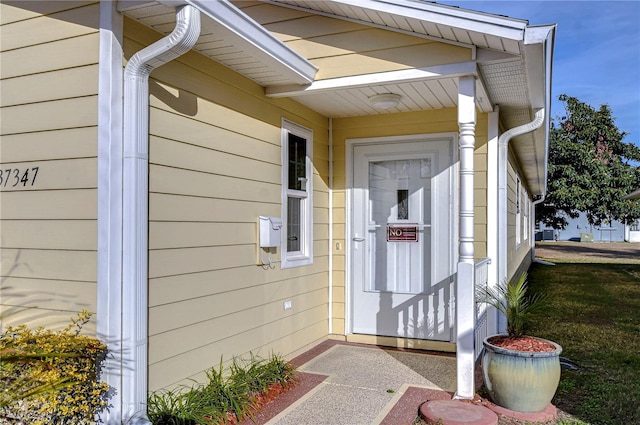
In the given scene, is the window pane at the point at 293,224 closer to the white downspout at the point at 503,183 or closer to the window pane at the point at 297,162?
the window pane at the point at 297,162

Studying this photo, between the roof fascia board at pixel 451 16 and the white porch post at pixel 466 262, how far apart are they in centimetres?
46

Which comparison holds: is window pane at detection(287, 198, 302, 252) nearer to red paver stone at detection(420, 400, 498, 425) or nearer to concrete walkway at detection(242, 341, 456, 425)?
concrete walkway at detection(242, 341, 456, 425)

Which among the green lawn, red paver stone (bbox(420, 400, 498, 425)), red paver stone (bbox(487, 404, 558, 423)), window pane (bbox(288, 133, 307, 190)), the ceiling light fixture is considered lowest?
the green lawn

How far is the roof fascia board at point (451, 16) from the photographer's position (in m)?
3.09

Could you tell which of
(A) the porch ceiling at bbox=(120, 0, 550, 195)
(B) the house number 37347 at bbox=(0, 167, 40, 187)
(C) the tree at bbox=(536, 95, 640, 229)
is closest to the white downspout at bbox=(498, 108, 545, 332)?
(A) the porch ceiling at bbox=(120, 0, 550, 195)

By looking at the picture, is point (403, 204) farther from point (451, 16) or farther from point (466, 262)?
point (451, 16)

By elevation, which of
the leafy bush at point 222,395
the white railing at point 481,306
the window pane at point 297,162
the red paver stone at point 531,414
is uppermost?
the window pane at point 297,162

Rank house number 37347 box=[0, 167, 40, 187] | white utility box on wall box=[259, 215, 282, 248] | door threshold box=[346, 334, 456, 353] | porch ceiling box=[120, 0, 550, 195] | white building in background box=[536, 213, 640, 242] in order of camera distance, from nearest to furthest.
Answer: house number 37347 box=[0, 167, 40, 187] → porch ceiling box=[120, 0, 550, 195] → white utility box on wall box=[259, 215, 282, 248] → door threshold box=[346, 334, 456, 353] → white building in background box=[536, 213, 640, 242]

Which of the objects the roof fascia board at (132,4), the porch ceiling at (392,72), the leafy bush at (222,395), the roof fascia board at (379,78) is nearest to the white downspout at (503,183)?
the porch ceiling at (392,72)

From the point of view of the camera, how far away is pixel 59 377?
228 cm

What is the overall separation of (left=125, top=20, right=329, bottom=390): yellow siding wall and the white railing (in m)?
1.60

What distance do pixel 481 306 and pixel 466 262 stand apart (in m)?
1.01

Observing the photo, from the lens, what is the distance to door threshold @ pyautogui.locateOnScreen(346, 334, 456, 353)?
484cm

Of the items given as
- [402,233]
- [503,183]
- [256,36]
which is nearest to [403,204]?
[402,233]
